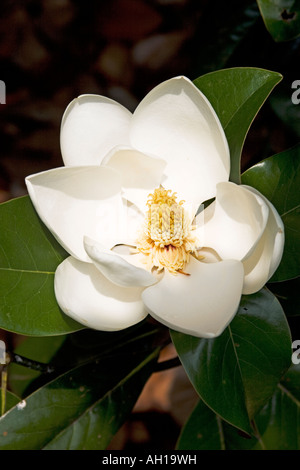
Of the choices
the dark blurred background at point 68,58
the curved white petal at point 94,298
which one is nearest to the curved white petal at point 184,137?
the curved white petal at point 94,298

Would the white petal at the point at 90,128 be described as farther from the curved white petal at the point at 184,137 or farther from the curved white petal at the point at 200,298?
the curved white petal at the point at 200,298

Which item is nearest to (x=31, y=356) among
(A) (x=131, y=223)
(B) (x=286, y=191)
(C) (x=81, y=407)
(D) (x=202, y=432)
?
(C) (x=81, y=407)

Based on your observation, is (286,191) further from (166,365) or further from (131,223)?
(166,365)

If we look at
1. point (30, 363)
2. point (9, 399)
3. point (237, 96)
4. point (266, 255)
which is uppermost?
point (237, 96)

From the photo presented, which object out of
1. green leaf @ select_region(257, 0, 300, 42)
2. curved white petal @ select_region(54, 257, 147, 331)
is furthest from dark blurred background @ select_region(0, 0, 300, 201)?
curved white petal @ select_region(54, 257, 147, 331)

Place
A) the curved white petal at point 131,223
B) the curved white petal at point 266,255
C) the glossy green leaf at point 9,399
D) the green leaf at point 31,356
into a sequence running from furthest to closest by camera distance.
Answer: the green leaf at point 31,356 < the glossy green leaf at point 9,399 < the curved white petal at point 131,223 < the curved white petal at point 266,255

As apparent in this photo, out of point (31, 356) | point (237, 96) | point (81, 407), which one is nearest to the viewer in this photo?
point (237, 96)

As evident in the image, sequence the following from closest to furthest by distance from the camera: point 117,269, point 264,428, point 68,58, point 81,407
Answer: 1. point 117,269
2. point 81,407
3. point 264,428
4. point 68,58
